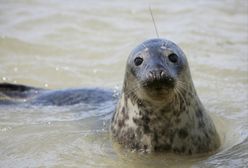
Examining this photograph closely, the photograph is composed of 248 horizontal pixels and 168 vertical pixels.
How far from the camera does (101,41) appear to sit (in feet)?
28.1

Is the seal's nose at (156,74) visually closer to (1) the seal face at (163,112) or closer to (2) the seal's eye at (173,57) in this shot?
(1) the seal face at (163,112)

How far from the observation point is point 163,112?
14.3 feet

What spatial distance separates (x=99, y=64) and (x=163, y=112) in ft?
10.8

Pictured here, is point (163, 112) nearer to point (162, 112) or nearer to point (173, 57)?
point (162, 112)

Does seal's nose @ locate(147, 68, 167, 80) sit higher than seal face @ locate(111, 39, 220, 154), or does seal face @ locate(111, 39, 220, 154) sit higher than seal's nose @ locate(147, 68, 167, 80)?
seal's nose @ locate(147, 68, 167, 80)

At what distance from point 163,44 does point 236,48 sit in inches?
148

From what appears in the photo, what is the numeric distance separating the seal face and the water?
0.09m

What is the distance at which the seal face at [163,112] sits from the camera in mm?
4324

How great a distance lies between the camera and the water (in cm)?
458

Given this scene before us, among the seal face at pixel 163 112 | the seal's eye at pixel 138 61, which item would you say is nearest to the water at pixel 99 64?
the seal face at pixel 163 112

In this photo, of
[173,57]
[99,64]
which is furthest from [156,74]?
[99,64]

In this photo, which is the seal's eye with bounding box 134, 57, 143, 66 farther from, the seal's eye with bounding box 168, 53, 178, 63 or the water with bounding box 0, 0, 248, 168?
the water with bounding box 0, 0, 248, 168

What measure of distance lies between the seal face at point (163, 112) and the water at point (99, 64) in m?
0.09

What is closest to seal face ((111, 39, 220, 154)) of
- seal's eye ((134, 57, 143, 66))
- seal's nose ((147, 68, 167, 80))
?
seal's eye ((134, 57, 143, 66))
